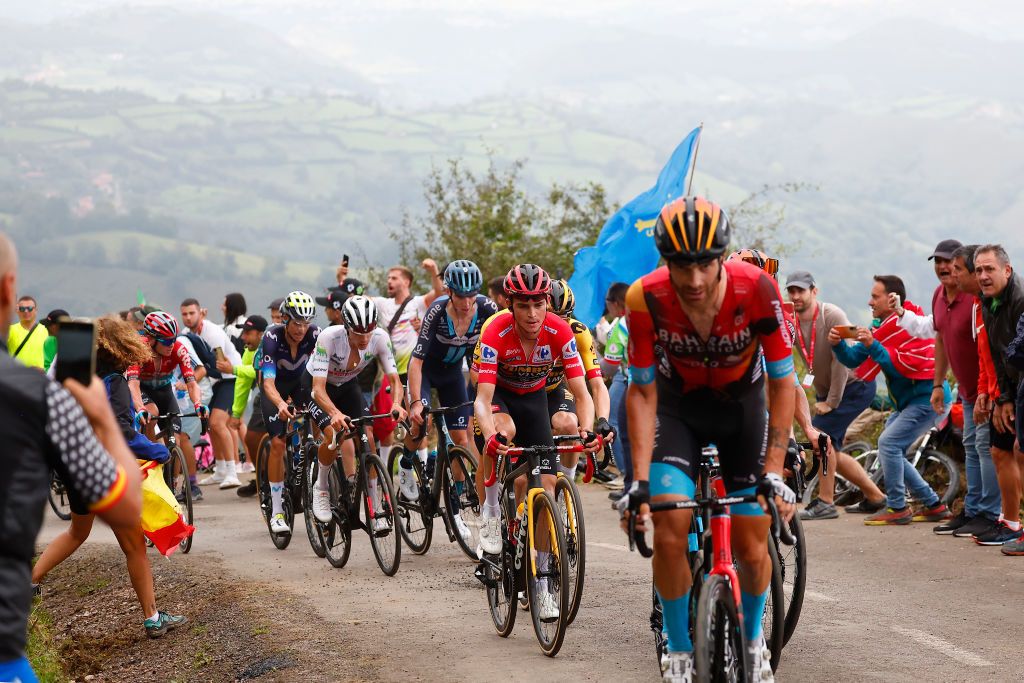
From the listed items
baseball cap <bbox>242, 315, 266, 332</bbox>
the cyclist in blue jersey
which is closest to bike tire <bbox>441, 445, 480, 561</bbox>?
the cyclist in blue jersey

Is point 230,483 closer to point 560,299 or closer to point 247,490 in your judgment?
point 247,490

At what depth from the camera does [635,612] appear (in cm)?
849

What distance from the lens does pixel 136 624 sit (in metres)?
9.71

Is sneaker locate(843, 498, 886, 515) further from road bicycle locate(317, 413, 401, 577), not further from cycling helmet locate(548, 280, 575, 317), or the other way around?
road bicycle locate(317, 413, 401, 577)

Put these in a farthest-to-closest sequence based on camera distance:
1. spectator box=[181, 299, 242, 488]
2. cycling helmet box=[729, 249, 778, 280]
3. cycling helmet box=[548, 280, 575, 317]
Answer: spectator box=[181, 299, 242, 488] → cycling helmet box=[548, 280, 575, 317] → cycling helmet box=[729, 249, 778, 280]

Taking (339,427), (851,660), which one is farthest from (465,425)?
(851,660)

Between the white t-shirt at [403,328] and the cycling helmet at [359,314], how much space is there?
4040 millimetres

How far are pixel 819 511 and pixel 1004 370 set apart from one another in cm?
299

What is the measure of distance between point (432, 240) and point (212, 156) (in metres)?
166

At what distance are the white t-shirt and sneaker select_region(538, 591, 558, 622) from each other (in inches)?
290

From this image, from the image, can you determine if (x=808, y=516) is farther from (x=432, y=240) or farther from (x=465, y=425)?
(x=432, y=240)

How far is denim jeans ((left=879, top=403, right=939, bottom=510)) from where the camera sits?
11.9 meters

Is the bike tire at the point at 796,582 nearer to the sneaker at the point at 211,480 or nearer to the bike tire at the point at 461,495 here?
the bike tire at the point at 461,495

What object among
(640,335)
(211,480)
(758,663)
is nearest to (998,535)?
(758,663)
